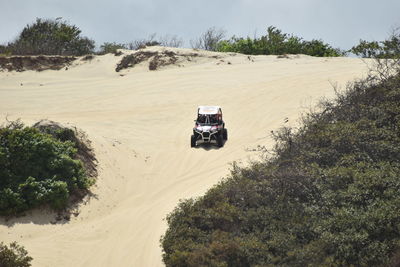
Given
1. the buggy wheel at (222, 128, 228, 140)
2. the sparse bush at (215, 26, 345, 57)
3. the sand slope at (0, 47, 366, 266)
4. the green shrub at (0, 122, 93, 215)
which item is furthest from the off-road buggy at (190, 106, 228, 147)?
the sparse bush at (215, 26, 345, 57)

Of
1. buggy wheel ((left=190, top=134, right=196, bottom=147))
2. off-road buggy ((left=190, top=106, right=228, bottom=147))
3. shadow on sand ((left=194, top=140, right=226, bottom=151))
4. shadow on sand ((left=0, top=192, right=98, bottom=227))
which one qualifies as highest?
off-road buggy ((left=190, top=106, right=228, bottom=147))

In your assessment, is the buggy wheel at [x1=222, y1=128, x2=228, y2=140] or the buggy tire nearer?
the buggy tire

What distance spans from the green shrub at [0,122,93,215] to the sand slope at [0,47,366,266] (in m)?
0.50

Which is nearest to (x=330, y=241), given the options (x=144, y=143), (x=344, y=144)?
(x=344, y=144)

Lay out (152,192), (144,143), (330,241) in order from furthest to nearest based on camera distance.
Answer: (144,143) → (152,192) → (330,241)

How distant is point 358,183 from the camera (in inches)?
412

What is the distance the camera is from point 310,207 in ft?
33.7

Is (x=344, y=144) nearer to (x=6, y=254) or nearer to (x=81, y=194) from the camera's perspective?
(x=81, y=194)

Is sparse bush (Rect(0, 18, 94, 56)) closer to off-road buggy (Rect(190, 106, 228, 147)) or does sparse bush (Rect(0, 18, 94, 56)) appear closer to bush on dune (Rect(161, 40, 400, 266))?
off-road buggy (Rect(190, 106, 228, 147))

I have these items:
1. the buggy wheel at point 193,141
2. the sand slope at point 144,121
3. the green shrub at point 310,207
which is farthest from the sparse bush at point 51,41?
the green shrub at point 310,207

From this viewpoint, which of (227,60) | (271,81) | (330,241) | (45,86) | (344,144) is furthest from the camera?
(227,60)

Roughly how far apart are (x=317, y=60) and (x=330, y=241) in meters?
23.8

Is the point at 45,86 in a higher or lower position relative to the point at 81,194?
higher

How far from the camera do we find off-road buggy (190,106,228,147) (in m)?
17.9
